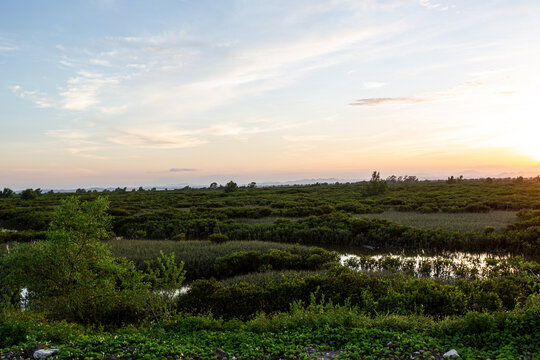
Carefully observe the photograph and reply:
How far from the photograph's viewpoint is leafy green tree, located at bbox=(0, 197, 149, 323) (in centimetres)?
965

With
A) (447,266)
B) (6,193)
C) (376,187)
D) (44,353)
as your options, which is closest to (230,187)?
(376,187)

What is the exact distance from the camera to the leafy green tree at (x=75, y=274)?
965 cm

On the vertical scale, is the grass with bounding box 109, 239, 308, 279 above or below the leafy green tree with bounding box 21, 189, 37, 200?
below

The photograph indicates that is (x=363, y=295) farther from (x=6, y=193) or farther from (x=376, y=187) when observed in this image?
(x=6, y=193)

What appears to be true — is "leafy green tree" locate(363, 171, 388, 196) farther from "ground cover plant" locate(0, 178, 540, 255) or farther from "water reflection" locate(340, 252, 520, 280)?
"water reflection" locate(340, 252, 520, 280)

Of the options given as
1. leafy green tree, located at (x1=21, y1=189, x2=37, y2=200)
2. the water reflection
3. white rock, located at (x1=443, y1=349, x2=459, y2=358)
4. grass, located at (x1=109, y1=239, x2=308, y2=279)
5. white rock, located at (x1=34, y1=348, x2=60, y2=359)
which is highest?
leafy green tree, located at (x1=21, y1=189, x2=37, y2=200)

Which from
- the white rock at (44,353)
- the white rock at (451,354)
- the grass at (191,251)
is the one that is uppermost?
the white rock at (44,353)

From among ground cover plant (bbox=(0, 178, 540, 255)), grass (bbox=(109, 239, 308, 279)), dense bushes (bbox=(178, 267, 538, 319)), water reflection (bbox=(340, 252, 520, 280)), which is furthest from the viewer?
ground cover plant (bbox=(0, 178, 540, 255))

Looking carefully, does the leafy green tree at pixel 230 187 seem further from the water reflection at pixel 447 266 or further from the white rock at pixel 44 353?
the white rock at pixel 44 353

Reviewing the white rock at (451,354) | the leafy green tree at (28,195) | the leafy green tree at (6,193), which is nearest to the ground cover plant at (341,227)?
the white rock at (451,354)

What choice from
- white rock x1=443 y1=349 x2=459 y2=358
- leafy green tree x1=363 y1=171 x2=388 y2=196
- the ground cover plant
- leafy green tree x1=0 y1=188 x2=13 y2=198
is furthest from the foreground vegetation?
leafy green tree x1=0 y1=188 x2=13 y2=198

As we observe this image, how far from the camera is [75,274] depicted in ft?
31.6

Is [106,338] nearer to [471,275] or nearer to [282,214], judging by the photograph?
[471,275]

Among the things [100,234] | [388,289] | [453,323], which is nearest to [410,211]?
[388,289]
